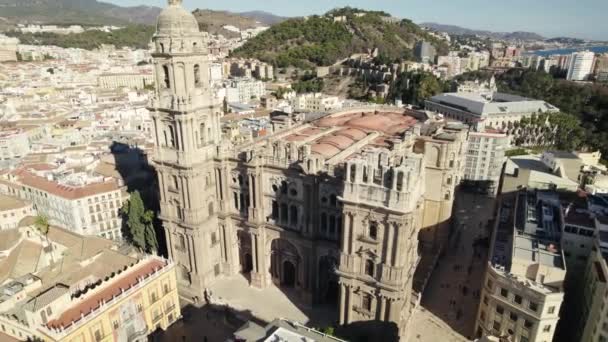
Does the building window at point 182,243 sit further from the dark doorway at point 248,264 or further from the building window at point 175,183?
the dark doorway at point 248,264

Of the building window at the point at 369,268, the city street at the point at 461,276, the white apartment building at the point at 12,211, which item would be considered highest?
the building window at the point at 369,268

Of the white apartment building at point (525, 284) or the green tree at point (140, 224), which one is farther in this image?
the green tree at point (140, 224)

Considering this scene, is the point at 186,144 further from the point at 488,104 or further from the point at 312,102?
the point at 488,104

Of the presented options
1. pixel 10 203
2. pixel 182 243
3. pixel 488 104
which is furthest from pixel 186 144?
pixel 488 104

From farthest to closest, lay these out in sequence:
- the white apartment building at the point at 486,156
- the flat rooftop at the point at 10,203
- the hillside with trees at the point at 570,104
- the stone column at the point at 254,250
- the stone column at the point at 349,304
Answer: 1. the hillside with trees at the point at 570,104
2. the white apartment building at the point at 486,156
3. the flat rooftop at the point at 10,203
4. the stone column at the point at 254,250
5. the stone column at the point at 349,304

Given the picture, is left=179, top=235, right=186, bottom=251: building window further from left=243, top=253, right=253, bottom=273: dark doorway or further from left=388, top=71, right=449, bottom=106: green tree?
left=388, top=71, right=449, bottom=106: green tree

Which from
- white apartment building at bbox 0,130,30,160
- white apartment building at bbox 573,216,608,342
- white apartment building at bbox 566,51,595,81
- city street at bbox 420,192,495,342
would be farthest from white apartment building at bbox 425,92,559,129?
white apartment building at bbox 566,51,595,81

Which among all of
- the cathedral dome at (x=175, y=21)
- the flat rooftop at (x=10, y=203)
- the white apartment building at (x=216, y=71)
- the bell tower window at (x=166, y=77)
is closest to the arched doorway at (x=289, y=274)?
the bell tower window at (x=166, y=77)
